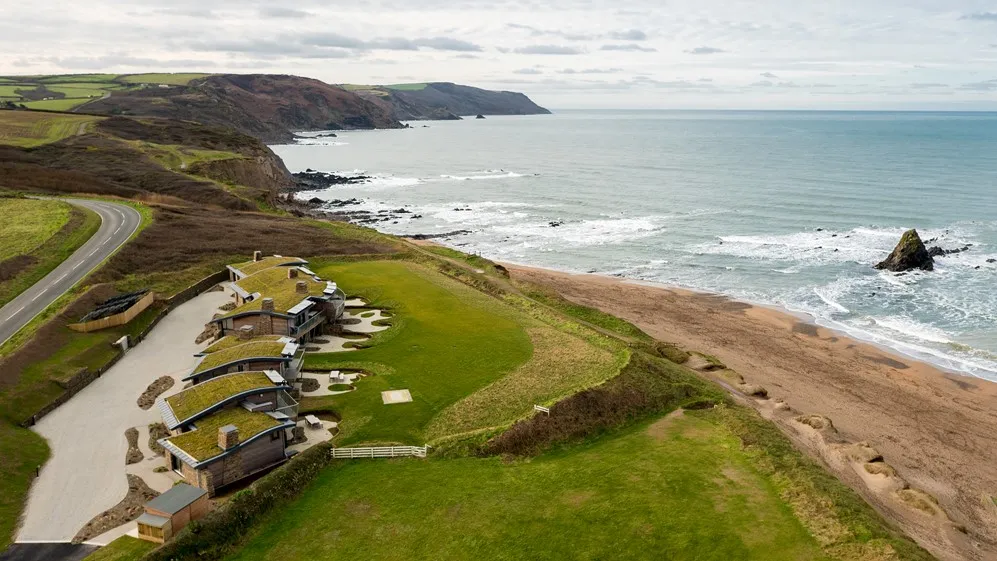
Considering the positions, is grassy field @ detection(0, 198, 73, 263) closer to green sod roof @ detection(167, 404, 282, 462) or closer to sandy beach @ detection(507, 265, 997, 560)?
green sod roof @ detection(167, 404, 282, 462)

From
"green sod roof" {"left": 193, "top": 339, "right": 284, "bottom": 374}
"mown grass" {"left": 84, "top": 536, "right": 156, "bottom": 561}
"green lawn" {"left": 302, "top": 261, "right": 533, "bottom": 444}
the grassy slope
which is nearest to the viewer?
"mown grass" {"left": 84, "top": 536, "right": 156, "bottom": 561}

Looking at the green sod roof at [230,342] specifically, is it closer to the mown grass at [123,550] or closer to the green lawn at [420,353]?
the green lawn at [420,353]

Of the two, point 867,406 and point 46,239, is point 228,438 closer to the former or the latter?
point 867,406

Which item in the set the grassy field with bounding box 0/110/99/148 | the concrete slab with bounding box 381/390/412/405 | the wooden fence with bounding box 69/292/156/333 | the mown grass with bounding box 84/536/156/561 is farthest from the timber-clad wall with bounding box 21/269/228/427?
the grassy field with bounding box 0/110/99/148

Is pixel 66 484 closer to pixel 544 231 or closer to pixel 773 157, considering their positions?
pixel 544 231

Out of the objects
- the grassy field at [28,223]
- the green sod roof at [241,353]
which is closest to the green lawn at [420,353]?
the green sod roof at [241,353]

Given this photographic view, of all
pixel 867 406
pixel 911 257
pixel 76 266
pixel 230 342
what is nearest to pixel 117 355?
pixel 230 342
